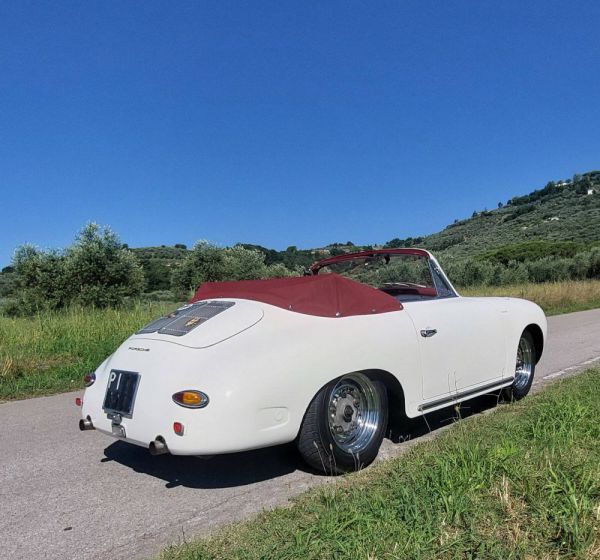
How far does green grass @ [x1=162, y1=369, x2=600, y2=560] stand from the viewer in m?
2.45

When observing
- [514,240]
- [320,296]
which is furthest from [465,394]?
[514,240]

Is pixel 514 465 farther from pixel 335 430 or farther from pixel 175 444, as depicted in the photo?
pixel 175 444

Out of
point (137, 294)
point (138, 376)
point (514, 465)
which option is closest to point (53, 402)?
point (138, 376)

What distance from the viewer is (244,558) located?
8.23 feet

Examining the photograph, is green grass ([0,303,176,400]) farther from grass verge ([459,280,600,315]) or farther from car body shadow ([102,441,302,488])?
grass verge ([459,280,600,315])

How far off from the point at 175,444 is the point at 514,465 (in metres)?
2.03

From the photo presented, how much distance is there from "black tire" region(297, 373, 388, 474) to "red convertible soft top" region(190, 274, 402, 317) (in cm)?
50

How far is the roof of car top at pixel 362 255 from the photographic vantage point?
523 centimetres

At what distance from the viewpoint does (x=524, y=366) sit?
19.2ft

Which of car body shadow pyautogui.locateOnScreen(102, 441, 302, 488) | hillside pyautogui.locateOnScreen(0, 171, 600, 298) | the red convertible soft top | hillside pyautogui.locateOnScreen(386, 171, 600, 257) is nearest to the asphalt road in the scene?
car body shadow pyautogui.locateOnScreen(102, 441, 302, 488)

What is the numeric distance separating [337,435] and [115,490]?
→ 157 cm

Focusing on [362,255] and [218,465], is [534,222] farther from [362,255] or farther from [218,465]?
[218,465]

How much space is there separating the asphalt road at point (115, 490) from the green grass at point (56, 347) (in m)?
1.87

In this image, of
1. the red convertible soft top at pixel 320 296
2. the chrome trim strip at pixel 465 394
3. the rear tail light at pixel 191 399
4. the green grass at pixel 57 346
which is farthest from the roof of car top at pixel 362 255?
the green grass at pixel 57 346
